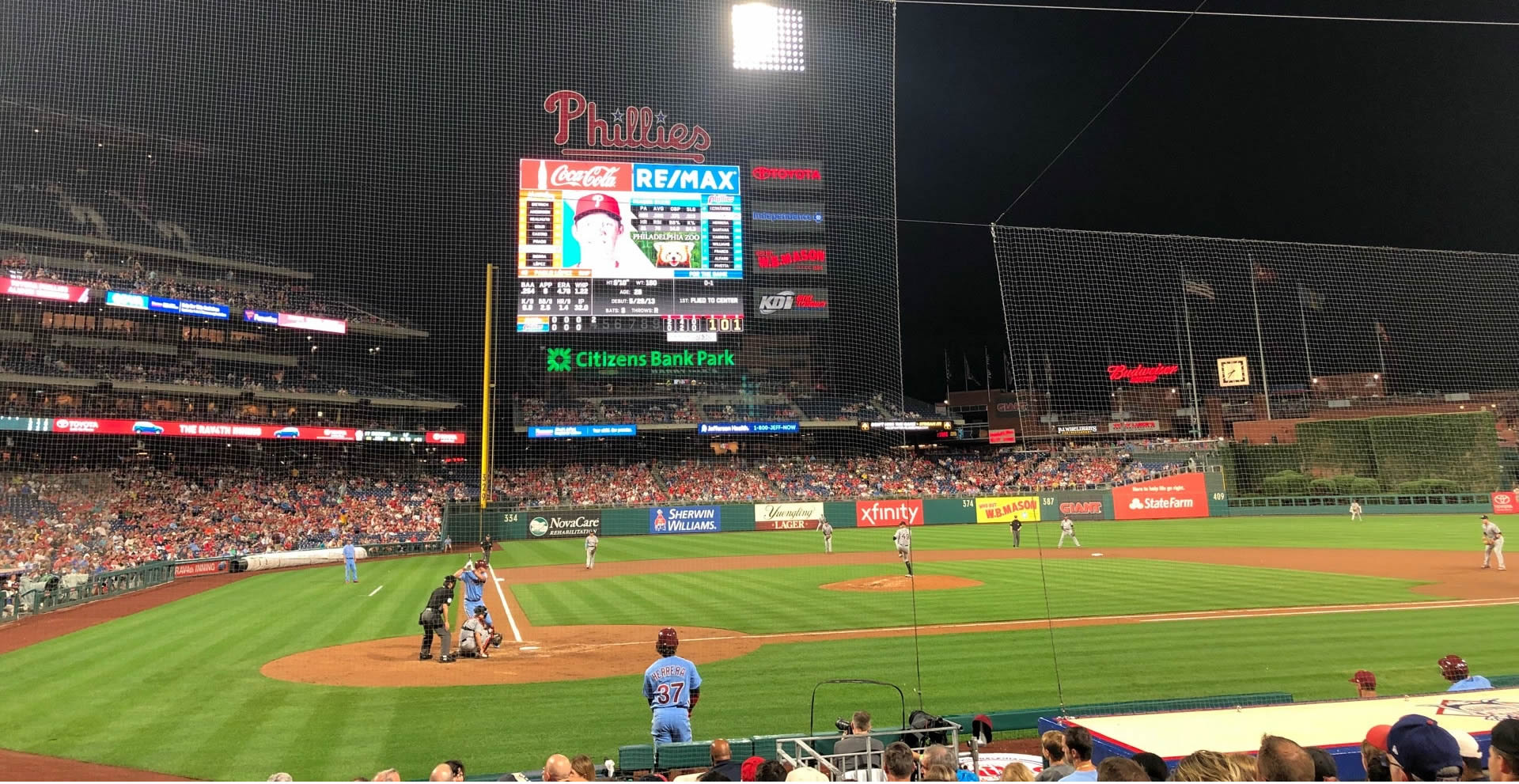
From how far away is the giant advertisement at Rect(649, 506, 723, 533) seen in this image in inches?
1524

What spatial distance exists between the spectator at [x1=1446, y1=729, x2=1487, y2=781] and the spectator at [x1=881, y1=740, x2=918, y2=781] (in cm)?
264

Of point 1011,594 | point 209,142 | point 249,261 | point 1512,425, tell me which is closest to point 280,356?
point 249,261

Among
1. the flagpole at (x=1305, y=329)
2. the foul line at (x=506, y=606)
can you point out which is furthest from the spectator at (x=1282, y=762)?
the flagpole at (x=1305, y=329)

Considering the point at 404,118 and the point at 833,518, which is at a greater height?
the point at 404,118

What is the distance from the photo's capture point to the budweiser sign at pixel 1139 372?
2672cm

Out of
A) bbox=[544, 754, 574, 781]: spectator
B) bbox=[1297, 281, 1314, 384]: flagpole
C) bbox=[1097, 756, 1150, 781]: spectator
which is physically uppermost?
bbox=[1297, 281, 1314, 384]: flagpole

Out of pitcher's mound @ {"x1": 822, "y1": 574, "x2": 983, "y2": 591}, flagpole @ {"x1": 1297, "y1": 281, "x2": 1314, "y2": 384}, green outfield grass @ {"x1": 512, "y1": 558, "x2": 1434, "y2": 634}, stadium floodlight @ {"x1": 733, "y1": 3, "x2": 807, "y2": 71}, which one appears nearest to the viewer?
green outfield grass @ {"x1": 512, "y1": 558, "x2": 1434, "y2": 634}

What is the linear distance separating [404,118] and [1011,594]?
29488 mm

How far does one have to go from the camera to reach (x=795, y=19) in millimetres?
24109

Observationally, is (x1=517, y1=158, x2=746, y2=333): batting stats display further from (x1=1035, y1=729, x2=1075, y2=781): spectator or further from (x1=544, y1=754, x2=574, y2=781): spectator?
(x1=1035, y1=729, x2=1075, y2=781): spectator

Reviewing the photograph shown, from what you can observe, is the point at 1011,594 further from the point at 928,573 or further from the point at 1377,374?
the point at 1377,374

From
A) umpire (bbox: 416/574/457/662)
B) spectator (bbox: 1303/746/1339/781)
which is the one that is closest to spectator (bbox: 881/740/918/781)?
spectator (bbox: 1303/746/1339/781)

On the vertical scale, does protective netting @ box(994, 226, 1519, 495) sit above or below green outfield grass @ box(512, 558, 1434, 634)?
above

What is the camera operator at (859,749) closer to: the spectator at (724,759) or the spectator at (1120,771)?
the spectator at (724,759)
